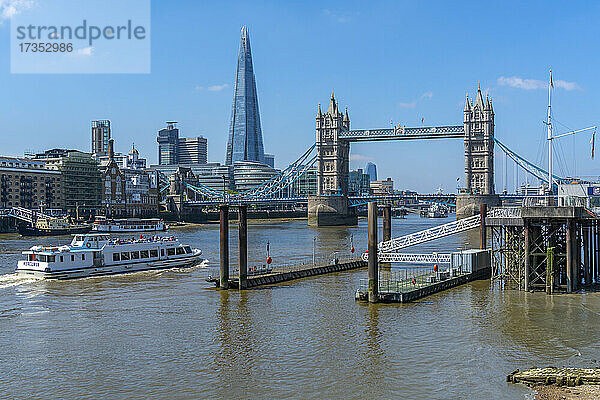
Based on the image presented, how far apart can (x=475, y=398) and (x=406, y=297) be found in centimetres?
1613

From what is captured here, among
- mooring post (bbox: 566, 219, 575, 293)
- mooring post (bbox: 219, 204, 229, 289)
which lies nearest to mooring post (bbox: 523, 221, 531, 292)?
mooring post (bbox: 566, 219, 575, 293)

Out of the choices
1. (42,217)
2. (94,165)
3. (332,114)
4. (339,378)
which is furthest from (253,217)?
(339,378)

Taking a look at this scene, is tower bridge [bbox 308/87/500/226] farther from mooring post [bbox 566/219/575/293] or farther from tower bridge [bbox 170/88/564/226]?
mooring post [bbox 566/219/575/293]

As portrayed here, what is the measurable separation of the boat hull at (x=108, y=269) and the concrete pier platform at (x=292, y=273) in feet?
34.7

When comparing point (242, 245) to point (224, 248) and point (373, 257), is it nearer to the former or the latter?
point (224, 248)

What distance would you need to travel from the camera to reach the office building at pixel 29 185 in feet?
454

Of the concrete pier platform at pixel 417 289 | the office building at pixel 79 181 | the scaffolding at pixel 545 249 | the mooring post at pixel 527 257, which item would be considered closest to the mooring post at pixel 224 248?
the concrete pier platform at pixel 417 289

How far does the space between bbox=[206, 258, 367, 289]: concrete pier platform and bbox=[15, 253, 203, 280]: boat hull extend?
417 inches

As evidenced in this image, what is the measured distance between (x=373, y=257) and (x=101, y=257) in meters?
24.9

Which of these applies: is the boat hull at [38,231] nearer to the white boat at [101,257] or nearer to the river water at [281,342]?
the white boat at [101,257]

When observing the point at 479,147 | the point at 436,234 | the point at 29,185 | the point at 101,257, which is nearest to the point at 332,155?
the point at 479,147

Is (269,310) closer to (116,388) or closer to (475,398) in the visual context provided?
(116,388)

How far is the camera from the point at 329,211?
161 metres

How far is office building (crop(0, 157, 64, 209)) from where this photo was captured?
138 meters
